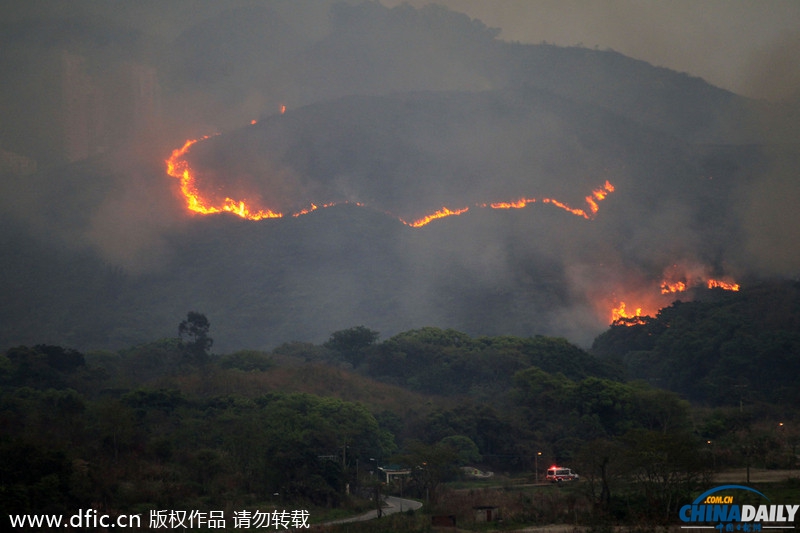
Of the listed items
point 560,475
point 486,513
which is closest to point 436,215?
point 560,475

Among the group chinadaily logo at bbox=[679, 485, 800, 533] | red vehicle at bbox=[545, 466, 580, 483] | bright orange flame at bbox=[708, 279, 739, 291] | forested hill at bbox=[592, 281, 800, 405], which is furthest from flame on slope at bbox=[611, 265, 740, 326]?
chinadaily logo at bbox=[679, 485, 800, 533]

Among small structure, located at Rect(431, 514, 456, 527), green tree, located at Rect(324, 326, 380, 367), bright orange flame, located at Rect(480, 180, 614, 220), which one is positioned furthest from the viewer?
bright orange flame, located at Rect(480, 180, 614, 220)

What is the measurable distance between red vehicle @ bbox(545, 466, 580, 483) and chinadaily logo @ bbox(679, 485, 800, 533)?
56.3ft

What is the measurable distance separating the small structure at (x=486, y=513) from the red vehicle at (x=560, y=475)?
12.5 metres

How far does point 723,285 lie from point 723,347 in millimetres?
30055

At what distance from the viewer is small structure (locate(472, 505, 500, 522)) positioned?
37250 millimetres

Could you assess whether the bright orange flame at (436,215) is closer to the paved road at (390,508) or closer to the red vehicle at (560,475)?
the red vehicle at (560,475)

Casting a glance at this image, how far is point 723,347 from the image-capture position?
86.4 meters

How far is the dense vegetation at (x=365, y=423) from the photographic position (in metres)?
37.2

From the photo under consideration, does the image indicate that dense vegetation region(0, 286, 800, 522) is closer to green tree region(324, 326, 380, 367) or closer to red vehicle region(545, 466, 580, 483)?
green tree region(324, 326, 380, 367)

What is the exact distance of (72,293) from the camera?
418ft

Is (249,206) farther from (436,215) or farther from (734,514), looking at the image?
(734,514)

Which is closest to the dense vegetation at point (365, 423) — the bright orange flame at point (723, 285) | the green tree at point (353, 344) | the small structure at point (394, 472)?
the green tree at point (353, 344)

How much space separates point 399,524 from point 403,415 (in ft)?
103
